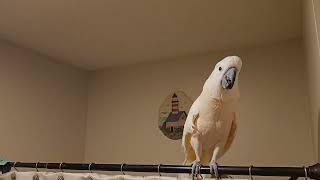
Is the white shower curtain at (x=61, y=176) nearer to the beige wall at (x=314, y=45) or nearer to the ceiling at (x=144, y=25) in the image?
the beige wall at (x=314, y=45)

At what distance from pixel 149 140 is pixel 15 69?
94 centimetres

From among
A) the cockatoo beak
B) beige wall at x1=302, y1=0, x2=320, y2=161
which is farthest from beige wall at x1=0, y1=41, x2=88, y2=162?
beige wall at x1=302, y1=0, x2=320, y2=161

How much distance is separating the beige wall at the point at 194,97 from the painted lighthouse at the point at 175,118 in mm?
77

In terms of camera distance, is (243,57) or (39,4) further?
(243,57)

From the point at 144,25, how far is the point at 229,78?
3.00 feet

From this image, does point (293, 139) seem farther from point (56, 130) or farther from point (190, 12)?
point (56, 130)

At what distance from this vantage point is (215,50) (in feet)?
6.76

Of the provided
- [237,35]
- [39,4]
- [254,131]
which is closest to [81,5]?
[39,4]

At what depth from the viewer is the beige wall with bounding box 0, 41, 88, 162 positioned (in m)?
1.92

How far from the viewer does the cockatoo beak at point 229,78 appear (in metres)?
0.92

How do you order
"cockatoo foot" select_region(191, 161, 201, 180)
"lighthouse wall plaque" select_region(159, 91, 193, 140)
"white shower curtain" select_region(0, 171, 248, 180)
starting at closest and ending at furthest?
"cockatoo foot" select_region(191, 161, 201, 180) < "white shower curtain" select_region(0, 171, 248, 180) < "lighthouse wall plaque" select_region(159, 91, 193, 140)

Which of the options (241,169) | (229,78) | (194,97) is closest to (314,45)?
(229,78)

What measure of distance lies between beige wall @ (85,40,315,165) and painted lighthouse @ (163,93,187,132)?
8cm

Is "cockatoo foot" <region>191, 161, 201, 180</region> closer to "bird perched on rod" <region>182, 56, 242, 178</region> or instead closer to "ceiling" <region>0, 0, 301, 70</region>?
"bird perched on rod" <region>182, 56, 242, 178</region>
